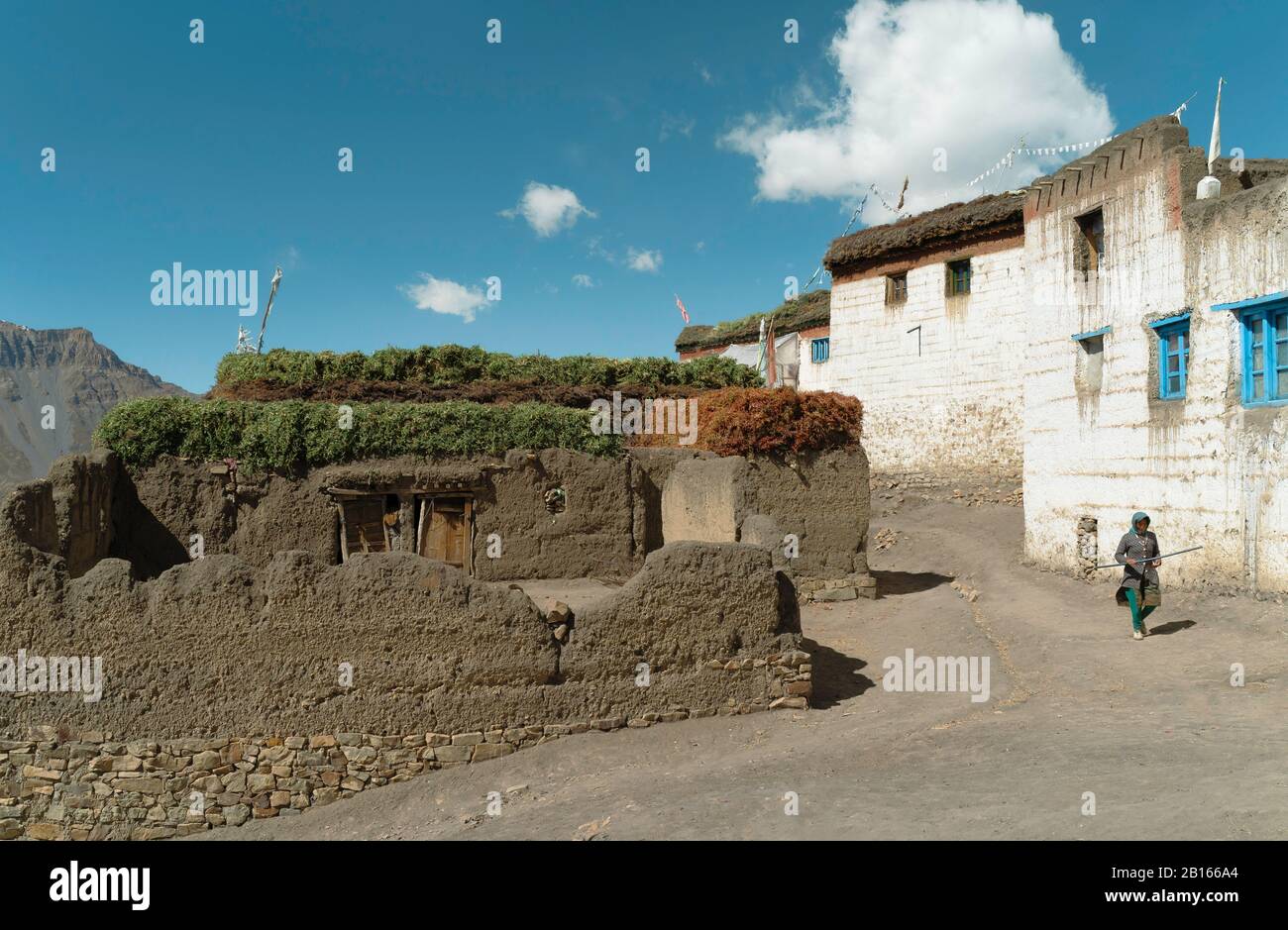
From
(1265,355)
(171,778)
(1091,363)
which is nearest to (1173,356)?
(1265,355)

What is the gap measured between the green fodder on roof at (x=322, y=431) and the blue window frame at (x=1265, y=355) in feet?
30.5

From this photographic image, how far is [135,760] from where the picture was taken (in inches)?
266

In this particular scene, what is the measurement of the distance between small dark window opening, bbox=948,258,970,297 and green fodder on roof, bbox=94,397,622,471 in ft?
43.9

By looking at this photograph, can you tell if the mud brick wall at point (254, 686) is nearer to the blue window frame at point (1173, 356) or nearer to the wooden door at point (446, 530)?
the wooden door at point (446, 530)

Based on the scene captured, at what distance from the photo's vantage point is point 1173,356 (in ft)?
39.8

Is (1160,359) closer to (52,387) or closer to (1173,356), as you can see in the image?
(1173,356)

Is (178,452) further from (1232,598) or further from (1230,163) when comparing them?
(1230,163)

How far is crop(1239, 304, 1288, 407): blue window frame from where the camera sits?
33.7ft

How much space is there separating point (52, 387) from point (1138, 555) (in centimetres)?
6819

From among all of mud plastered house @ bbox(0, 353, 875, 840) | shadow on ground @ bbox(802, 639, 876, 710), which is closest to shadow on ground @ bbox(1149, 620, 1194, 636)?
shadow on ground @ bbox(802, 639, 876, 710)

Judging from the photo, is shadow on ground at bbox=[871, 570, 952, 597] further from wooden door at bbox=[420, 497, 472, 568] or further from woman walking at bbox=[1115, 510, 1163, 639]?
wooden door at bbox=[420, 497, 472, 568]

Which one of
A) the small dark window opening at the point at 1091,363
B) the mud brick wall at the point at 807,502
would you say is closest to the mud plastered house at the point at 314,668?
the mud brick wall at the point at 807,502
